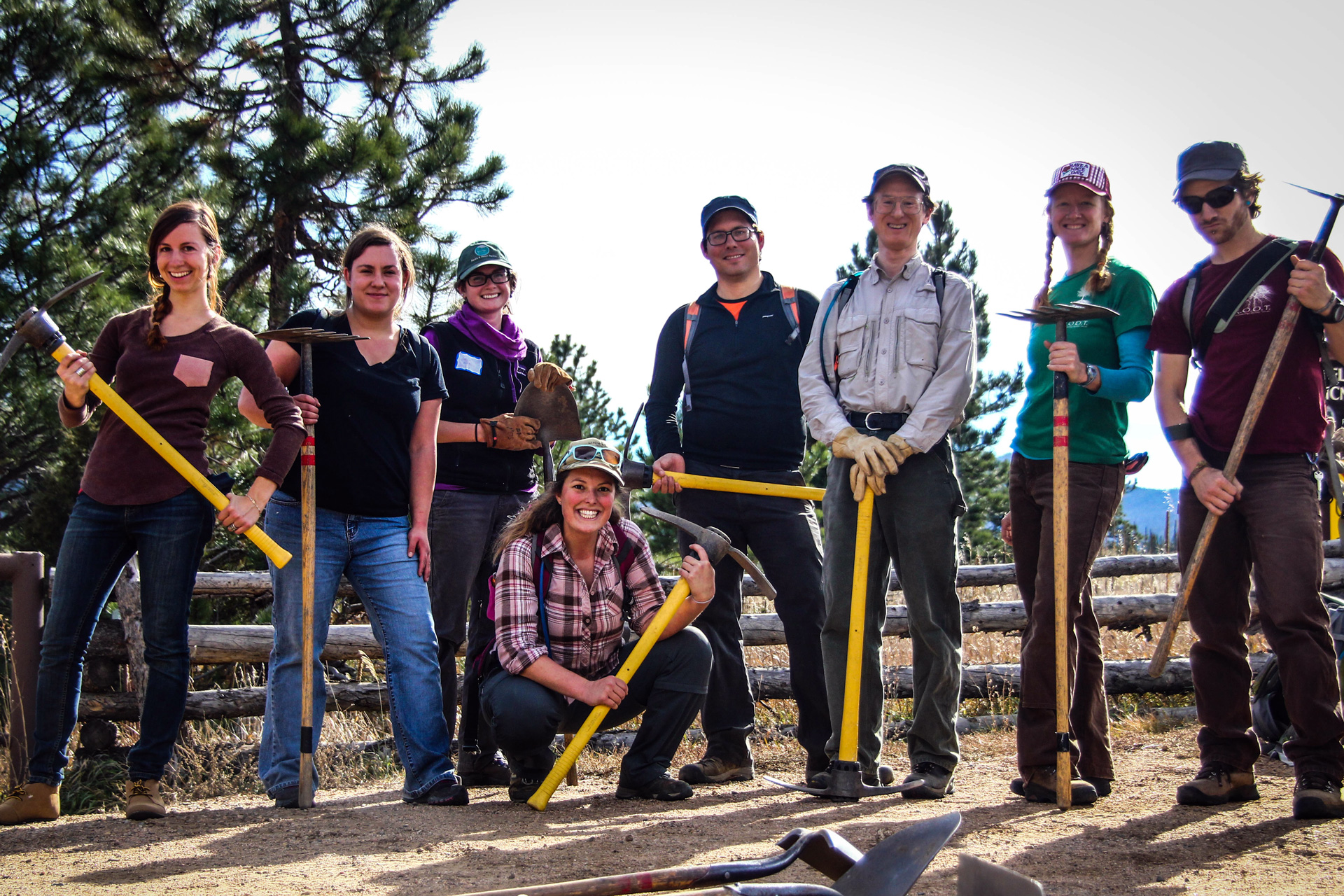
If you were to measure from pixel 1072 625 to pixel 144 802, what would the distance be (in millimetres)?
3222

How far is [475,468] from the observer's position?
4539 mm

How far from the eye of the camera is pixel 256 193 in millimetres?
9570

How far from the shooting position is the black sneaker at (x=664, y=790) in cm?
409

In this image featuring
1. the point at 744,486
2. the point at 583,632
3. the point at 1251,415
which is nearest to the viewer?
the point at 1251,415

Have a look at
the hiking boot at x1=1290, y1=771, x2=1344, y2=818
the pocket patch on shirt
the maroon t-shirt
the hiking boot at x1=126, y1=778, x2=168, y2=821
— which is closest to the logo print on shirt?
the maroon t-shirt

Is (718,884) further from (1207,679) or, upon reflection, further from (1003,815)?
(1207,679)

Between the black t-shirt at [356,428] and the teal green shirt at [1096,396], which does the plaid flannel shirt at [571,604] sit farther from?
the teal green shirt at [1096,396]

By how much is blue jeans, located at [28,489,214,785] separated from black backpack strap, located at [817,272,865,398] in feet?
7.54

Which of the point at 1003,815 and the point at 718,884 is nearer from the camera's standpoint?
the point at 718,884

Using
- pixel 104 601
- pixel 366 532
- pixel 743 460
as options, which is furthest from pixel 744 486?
pixel 104 601

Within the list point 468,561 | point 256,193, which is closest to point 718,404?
point 468,561

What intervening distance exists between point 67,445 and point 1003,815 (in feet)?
26.6

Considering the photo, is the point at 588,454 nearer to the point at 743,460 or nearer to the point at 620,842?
the point at 743,460

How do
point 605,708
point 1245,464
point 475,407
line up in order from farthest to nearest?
point 475,407 → point 605,708 → point 1245,464
